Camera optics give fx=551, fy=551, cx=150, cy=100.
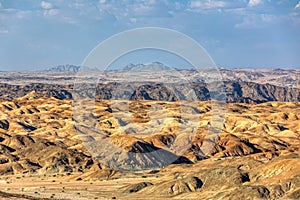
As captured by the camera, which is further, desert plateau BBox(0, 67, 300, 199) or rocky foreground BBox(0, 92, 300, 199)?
desert plateau BBox(0, 67, 300, 199)

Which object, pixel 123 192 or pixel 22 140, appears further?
pixel 22 140

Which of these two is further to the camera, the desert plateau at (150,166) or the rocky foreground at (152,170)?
the desert plateau at (150,166)

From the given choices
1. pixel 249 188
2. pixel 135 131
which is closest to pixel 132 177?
pixel 249 188

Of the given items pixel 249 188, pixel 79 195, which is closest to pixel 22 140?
pixel 79 195

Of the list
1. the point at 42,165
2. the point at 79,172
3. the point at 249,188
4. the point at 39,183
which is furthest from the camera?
the point at 42,165

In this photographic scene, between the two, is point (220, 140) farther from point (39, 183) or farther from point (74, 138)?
point (39, 183)

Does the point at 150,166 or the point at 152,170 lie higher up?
the point at 150,166

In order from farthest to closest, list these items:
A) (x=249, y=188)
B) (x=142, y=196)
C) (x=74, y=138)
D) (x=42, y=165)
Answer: (x=74, y=138) → (x=42, y=165) → (x=142, y=196) → (x=249, y=188)

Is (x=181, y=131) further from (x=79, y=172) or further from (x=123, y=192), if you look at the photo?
(x=123, y=192)

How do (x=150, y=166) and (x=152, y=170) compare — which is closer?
(x=152, y=170)
